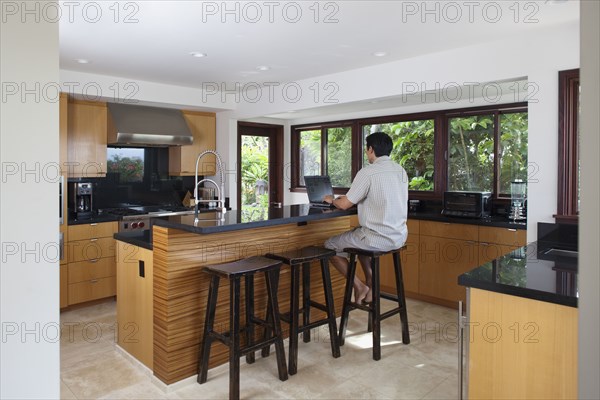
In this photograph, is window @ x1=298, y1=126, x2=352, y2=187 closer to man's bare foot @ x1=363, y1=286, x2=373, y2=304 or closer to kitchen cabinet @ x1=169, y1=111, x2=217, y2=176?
kitchen cabinet @ x1=169, y1=111, x2=217, y2=176

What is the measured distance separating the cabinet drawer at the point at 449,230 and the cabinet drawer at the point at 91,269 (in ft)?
10.6

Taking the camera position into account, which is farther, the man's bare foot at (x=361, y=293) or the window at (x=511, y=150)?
the window at (x=511, y=150)

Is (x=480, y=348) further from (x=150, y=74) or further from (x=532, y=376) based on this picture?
(x=150, y=74)

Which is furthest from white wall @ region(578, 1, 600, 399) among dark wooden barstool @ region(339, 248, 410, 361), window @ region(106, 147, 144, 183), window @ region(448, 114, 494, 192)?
window @ region(106, 147, 144, 183)

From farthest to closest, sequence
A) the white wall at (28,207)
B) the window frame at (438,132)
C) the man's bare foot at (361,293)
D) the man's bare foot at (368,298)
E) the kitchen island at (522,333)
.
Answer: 1. the window frame at (438,132)
2. the man's bare foot at (368,298)
3. the man's bare foot at (361,293)
4. the kitchen island at (522,333)
5. the white wall at (28,207)

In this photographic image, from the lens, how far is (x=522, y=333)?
5.80ft

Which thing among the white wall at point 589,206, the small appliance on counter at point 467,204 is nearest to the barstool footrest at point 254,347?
A: the white wall at point 589,206

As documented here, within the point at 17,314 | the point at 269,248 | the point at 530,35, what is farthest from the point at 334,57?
the point at 17,314

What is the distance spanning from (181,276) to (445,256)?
2632 mm

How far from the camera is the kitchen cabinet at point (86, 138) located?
449 centimetres

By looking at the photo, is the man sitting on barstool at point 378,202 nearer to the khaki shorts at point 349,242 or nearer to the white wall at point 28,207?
the khaki shorts at point 349,242

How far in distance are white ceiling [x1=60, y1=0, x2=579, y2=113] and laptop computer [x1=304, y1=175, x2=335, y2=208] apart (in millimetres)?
1041

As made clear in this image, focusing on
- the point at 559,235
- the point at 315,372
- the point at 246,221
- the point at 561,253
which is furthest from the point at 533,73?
the point at 315,372

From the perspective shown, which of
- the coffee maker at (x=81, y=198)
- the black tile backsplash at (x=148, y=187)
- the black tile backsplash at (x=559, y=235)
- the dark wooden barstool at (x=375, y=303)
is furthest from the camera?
the black tile backsplash at (x=148, y=187)
